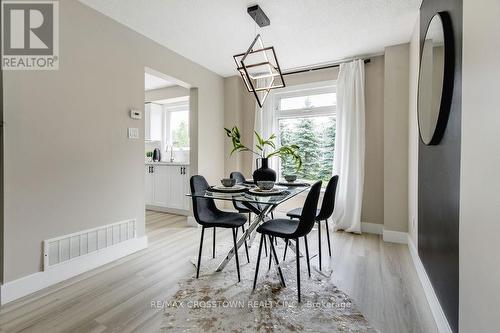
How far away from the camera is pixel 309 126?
3990 mm

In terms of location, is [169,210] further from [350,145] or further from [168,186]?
[350,145]

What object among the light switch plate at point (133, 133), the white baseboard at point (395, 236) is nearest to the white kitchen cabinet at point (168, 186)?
the light switch plate at point (133, 133)

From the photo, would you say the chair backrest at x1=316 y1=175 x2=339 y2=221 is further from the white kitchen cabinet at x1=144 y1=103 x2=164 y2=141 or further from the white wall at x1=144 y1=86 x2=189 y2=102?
the white kitchen cabinet at x1=144 y1=103 x2=164 y2=141

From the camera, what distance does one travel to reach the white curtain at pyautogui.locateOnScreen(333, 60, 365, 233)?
11.2ft

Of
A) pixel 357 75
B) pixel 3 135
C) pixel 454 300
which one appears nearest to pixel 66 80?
pixel 3 135

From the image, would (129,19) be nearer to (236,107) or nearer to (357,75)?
(236,107)

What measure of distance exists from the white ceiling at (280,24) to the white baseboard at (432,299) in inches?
96.1

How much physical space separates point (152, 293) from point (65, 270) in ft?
2.94

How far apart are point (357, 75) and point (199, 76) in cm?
235

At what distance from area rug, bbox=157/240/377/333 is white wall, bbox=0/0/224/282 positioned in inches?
47.7

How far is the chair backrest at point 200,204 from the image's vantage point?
217 cm

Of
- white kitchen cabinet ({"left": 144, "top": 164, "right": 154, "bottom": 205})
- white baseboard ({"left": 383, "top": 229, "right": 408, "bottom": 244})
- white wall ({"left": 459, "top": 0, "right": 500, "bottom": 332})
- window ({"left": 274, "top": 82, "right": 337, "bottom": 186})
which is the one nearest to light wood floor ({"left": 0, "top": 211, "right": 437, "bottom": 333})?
white baseboard ({"left": 383, "top": 229, "right": 408, "bottom": 244})

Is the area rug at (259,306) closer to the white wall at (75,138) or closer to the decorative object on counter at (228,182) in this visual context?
the decorative object on counter at (228,182)

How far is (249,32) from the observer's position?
9.21 feet
